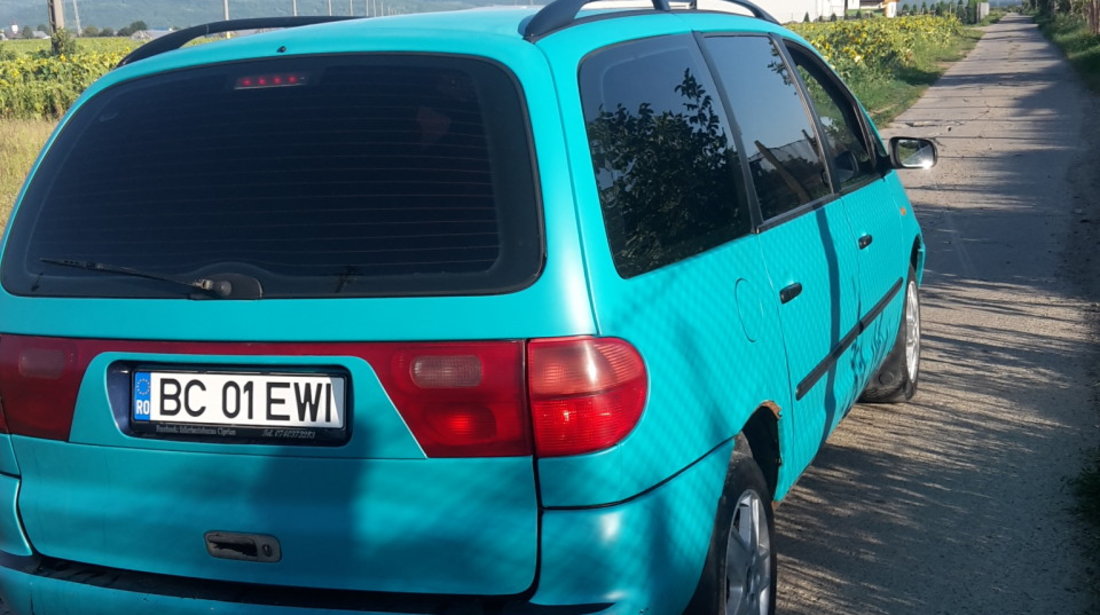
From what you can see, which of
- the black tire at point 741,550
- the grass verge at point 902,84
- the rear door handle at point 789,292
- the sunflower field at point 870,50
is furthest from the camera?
the sunflower field at point 870,50

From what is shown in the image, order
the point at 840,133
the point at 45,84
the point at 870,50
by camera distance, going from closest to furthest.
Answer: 1. the point at 840,133
2. the point at 45,84
3. the point at 870,50

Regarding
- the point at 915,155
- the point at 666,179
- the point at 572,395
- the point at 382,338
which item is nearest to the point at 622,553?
the point at 572,395

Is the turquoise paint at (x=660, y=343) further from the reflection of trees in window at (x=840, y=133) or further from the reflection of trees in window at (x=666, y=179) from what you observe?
the reflection of trees in window at (x=840, y=133)

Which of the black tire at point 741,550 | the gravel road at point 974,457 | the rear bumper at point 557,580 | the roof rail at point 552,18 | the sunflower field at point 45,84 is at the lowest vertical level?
the sunflower field at point 45,84

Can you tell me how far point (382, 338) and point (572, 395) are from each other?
40 centimetres

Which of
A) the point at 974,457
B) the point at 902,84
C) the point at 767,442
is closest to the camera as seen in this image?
the point at 767,442

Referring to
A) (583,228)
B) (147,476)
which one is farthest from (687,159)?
(147,476)

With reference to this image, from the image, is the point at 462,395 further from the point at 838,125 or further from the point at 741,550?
the point at 838,125

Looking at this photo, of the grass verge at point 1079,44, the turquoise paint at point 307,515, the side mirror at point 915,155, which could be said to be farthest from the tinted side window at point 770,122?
the grass verge at point 1079,44

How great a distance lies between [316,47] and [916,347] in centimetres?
392

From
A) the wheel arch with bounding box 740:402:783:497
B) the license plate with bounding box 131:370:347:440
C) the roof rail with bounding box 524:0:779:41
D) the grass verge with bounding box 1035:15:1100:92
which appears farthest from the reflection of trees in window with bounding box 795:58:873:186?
the grass verge with bounding box 1035:15:1100:92

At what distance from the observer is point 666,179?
293 cm

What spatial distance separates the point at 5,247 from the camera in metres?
2.93

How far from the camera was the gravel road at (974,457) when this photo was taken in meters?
3.80
